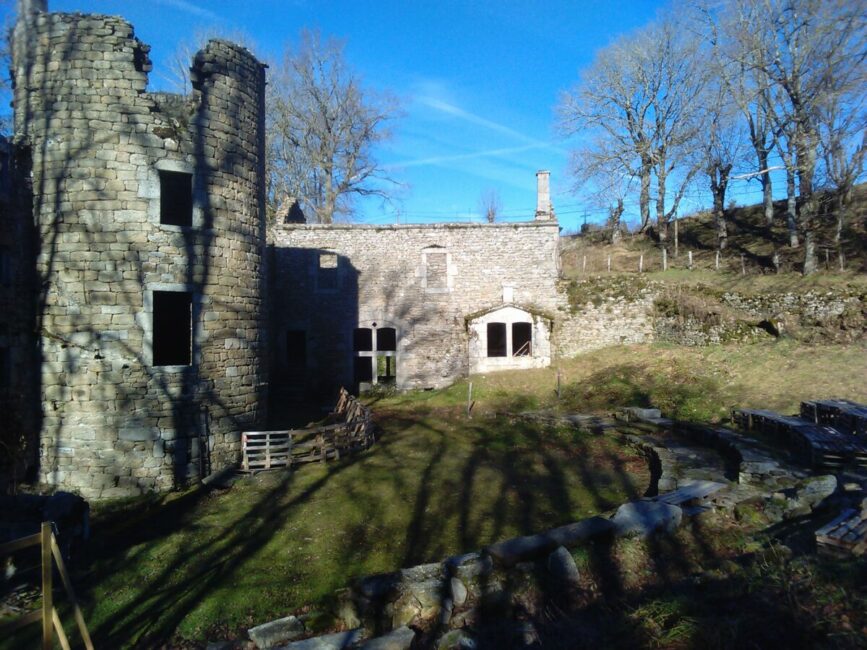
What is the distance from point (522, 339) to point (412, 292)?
16.3ft

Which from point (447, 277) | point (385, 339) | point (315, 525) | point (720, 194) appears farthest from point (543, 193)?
point (315, 525)

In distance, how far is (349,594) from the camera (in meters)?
5.29

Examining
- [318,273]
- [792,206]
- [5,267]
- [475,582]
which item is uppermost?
[792,206]

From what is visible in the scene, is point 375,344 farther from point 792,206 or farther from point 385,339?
point 792,206

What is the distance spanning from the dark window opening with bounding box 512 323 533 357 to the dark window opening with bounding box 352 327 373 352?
5.90 metres

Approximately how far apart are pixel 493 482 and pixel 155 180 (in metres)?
8.88

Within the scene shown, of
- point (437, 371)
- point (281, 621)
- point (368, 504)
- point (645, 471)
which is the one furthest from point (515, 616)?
point (437, 371)

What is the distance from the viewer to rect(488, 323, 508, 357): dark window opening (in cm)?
2227

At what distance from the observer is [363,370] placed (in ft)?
70.5

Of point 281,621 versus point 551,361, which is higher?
point 551,361

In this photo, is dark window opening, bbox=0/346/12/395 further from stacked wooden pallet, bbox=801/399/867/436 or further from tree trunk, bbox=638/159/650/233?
tree trunk, bbox=638/159/650/233

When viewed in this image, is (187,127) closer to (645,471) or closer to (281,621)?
(281,621)

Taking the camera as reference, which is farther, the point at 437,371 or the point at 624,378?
the point at 437,371

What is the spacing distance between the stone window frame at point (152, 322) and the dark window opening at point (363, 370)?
10445mm
